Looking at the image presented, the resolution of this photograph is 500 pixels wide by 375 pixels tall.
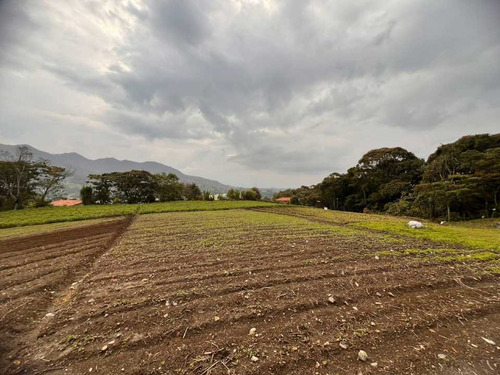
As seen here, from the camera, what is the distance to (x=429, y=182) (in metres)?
32.0

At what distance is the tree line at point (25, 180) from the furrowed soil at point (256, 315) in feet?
149

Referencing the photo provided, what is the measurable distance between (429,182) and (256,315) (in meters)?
42.4

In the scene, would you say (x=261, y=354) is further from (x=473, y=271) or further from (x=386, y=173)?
(x=386, y=173)

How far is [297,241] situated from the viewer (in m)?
10.5

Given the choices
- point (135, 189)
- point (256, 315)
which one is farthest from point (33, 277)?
point (135, 189)

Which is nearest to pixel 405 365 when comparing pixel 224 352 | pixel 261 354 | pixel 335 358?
pixel 335 358

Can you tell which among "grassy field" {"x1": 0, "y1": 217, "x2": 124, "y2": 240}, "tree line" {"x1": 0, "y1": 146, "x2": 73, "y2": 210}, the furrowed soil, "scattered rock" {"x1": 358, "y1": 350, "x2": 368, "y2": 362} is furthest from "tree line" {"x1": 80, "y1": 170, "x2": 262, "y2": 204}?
"scattered rock" {"x1": 358, "y1": 350, "x2": 368, "y2": 362}

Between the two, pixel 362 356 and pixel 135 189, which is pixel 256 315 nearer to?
pixel 362 356

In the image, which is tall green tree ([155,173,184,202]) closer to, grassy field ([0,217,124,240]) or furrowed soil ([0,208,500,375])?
grassy field ([0,217,124,240])

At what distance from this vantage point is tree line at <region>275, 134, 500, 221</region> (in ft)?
80.4

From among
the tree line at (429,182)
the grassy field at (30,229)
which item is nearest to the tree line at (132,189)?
the grassy field at (30,229)

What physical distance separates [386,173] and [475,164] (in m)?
22.3

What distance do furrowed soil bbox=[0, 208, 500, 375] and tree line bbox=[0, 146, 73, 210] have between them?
4539cm

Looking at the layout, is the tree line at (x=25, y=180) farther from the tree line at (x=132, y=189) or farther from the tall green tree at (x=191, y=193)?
the tall green tree at (x=191, y=193)
